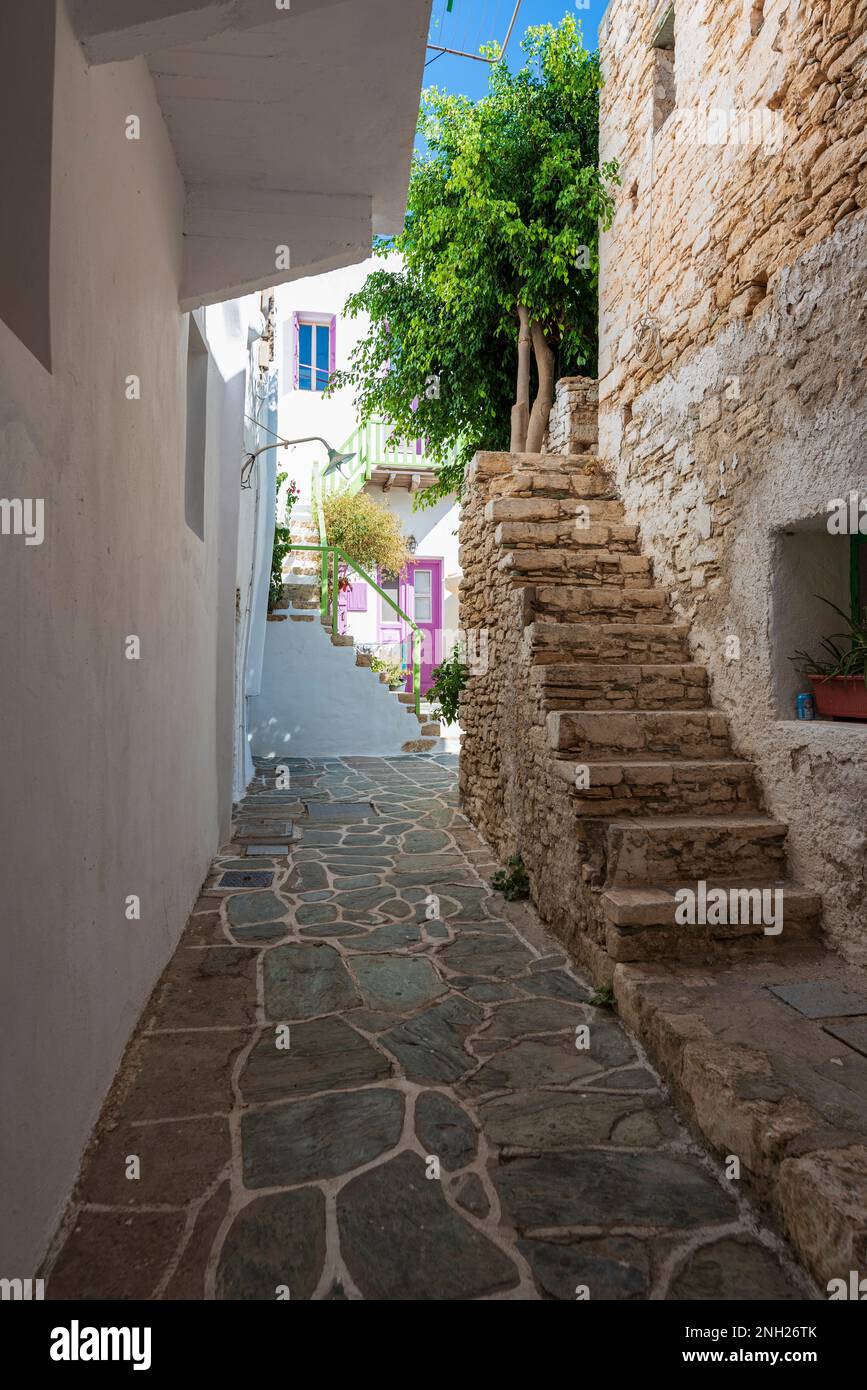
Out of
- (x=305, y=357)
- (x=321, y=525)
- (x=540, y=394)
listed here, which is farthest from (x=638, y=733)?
(x=305, y=357)

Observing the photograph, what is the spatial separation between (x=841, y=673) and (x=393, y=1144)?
292 centimetres

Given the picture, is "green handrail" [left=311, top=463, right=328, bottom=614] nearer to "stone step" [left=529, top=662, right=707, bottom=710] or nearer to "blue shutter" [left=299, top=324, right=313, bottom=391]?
"blue shutter" [left=299, top=324, right=313, bottom=391]

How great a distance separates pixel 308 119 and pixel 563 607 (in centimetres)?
313

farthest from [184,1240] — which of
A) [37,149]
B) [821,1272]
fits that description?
[37,149]

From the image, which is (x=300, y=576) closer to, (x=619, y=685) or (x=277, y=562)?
(x=277, y=562)

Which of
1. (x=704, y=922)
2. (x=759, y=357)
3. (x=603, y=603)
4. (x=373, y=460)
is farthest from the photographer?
(x=373, y=460)

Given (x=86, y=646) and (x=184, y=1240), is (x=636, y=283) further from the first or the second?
(x=184, y=1240)

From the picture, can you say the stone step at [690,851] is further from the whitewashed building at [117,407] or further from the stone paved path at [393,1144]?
the whitewashed building at [117,407]

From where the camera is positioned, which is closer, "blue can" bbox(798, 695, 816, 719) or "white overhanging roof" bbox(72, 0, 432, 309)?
"white overhanging roof" bbox(72, 0, 432, 309)

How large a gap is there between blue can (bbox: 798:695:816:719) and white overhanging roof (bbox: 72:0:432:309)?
3131 mm

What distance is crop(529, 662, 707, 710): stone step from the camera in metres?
4.65

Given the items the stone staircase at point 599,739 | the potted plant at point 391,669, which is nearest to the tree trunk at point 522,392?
the stone staircase at point 599,739

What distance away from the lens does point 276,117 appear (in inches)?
126

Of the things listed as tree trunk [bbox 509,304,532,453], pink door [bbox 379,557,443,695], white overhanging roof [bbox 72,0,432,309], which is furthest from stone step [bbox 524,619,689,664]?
pink door [bbox 379,557,443,695]
